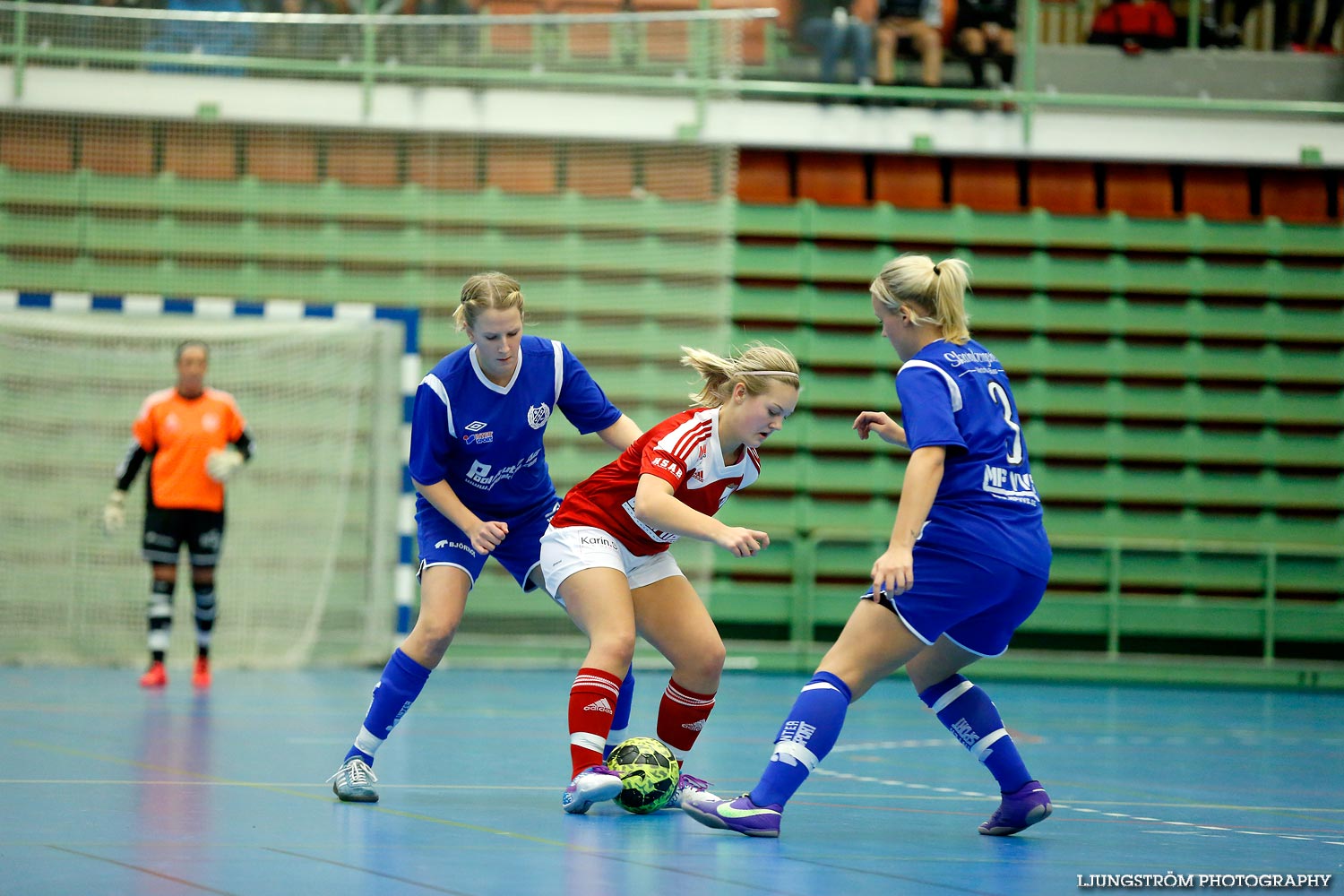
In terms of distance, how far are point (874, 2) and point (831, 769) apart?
25.8 ft

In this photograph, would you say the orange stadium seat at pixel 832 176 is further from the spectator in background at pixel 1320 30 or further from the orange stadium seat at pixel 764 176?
the spectator in background at pixel 1320 30

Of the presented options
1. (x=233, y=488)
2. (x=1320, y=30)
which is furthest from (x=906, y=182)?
(x=233, y=488)

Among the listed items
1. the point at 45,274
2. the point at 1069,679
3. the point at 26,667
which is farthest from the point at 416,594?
the point at 1069,679

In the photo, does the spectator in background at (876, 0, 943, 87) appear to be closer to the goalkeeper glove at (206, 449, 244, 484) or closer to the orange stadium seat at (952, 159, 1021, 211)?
the orange stadium seat at (952, 159, 1021, 211)

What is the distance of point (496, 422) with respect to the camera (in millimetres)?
5043

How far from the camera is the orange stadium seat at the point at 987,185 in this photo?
12875 mm

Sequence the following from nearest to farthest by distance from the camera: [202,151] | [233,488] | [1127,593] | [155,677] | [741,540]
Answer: [741,540]
[155,677]
[233,488]
[202,151]
[1127,593]

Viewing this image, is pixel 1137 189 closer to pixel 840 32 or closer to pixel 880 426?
pixel 840 32

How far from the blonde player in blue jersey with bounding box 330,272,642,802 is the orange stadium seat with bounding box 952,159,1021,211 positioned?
8287mm

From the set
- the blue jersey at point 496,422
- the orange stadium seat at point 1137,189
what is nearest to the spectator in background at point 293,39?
the orange stadium seat at point 1137,189

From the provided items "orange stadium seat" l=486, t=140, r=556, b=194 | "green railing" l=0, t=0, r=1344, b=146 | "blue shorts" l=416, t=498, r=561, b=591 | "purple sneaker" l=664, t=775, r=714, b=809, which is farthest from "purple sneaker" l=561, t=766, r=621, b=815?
"orange stadium seat" l=486, t=140, r=556, b=194

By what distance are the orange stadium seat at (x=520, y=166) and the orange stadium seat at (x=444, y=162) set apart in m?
0.13

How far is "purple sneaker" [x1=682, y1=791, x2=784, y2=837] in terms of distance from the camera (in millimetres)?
4340

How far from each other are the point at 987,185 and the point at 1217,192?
6.50ft
